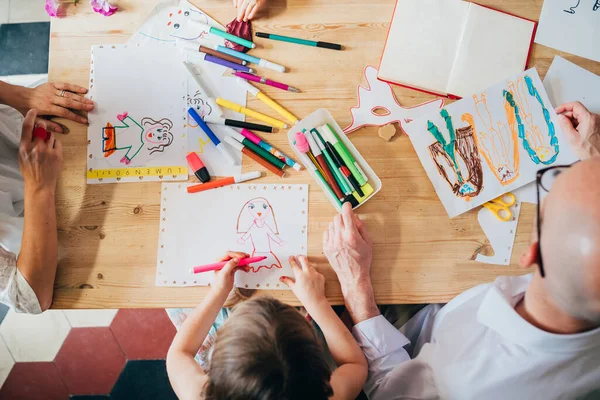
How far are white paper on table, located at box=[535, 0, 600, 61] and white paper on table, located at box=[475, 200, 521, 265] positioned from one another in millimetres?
404

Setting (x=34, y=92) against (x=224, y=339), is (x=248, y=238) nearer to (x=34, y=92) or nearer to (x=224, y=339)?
(x=224, y=339)

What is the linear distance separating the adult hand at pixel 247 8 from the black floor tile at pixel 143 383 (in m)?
1.25

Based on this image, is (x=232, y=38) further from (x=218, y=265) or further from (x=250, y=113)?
(x=218, y=265)

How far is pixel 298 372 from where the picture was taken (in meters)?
0.64

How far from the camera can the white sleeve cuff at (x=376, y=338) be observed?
3.19ft

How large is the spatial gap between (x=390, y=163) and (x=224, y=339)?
55 cm

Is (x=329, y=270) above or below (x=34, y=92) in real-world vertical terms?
below

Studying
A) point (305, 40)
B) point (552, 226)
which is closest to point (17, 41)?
point (305, 40)

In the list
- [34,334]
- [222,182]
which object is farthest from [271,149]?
[34,334]

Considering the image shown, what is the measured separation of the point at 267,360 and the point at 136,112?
2.26 feet

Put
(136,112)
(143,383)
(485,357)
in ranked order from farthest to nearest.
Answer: (143,383) < (136,112) < (485,357)

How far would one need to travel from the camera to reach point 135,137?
1033 mm

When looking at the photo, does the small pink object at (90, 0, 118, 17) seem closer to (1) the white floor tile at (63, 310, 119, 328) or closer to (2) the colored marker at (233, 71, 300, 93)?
(2) the colored marker at (233, 71, 300, 93)

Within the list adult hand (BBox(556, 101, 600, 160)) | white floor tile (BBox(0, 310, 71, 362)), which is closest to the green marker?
adult hand (BBox(556, 101, 600, 160))
